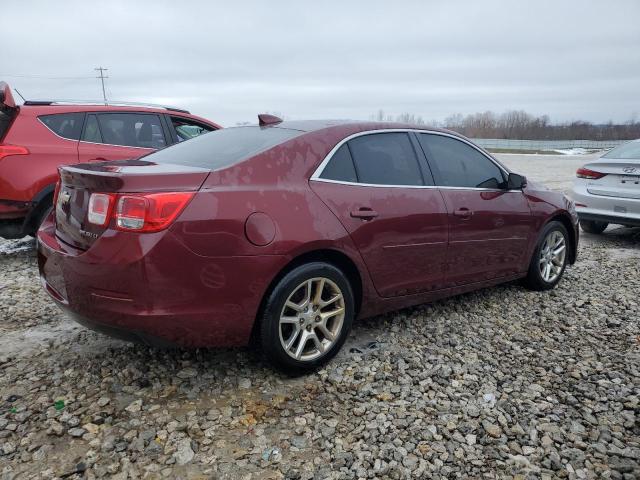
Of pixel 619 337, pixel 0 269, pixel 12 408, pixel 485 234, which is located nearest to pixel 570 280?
pixel 619 337

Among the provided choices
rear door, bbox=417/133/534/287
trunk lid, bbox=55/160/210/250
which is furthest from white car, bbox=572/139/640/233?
trunk lid, bbox=55/160/210/250

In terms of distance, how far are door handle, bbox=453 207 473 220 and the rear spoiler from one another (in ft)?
15.2

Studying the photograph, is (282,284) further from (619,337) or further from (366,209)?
(619,337)

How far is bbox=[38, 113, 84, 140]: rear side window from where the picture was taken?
18.3ft

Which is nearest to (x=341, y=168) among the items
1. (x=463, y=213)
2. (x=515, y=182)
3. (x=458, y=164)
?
(x=463, y=213)

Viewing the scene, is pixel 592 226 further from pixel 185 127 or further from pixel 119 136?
pixel 119 136

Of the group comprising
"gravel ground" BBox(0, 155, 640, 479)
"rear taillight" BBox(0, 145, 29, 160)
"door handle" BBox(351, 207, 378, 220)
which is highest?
"rear taillight" BBox(0, 145, 29, 160)

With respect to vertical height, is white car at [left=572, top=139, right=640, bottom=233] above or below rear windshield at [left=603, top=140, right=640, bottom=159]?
below

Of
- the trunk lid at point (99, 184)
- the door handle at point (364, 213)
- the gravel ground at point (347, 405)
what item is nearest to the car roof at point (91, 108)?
the gravel ground at point (347, 405)

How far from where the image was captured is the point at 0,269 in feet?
17.4

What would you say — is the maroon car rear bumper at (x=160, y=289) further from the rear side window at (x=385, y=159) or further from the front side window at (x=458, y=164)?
the front side window at (x=458, y=164)

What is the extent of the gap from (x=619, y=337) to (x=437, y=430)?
2088 mm

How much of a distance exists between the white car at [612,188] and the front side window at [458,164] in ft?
11.2

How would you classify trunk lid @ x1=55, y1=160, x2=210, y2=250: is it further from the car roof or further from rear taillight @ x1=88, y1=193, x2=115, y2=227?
the car roof
